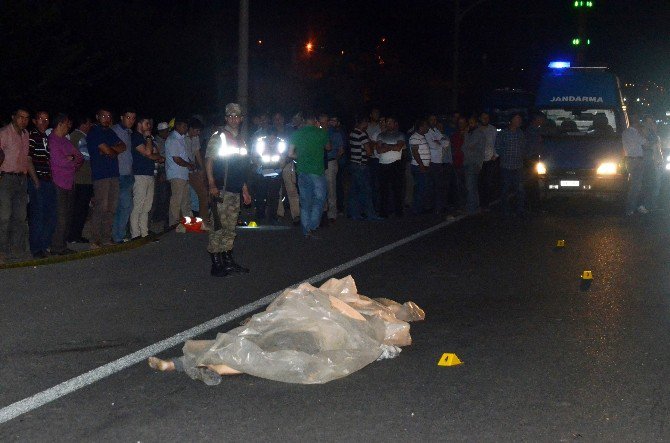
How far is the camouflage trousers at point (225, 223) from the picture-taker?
1231 cm

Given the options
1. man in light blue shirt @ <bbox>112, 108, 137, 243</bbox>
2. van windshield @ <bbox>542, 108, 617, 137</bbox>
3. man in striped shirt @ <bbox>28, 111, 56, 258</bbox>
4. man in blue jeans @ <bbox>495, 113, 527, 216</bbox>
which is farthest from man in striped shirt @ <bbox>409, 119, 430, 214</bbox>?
man in striped shirt @ <bbox>28, 111, 56, 258</bbox>

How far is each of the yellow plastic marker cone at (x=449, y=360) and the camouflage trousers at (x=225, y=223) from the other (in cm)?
491

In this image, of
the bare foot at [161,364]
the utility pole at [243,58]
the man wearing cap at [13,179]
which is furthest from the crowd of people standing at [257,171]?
the bare foot at [161,364]

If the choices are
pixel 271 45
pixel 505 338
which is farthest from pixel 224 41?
pixel 505 338

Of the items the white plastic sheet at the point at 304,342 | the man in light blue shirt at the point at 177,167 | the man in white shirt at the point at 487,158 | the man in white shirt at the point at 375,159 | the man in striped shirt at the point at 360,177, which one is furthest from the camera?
the man in white shirt at the point at 487,158

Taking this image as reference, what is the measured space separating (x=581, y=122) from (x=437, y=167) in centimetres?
370

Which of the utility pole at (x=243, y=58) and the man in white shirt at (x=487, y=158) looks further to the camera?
the man in white shirt at (x=487, y=158)

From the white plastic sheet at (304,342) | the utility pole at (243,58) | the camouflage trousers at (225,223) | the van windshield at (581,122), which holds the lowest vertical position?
the white plastic sheet at (304,342)

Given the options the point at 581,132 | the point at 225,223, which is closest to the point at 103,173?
the point at 225,223

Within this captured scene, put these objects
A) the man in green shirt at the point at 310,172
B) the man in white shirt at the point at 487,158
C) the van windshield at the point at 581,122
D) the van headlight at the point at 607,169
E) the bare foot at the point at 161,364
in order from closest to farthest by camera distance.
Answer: the bare foot at the point at 161,364 < the man in green shirt at the point at 310,172 < the van headlight at the point at 607,169 < the man in white shirt at the point at 487,158 < the van windshield at the point at 581,122

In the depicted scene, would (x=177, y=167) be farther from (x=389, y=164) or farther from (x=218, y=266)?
(x=218, y=266)

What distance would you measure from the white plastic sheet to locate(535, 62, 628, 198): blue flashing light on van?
14040 mm

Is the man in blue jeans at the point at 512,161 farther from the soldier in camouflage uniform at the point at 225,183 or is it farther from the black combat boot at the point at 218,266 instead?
the black combat boot at the point at 218,266

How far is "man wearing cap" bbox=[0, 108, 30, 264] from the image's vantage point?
1339 cm
